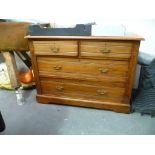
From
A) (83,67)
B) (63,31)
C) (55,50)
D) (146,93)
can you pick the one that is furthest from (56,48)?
(146,93)

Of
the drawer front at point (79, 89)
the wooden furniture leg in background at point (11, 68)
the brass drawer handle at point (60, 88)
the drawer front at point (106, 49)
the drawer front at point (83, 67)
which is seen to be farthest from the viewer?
the wooden furniture leg in background at point (11, 68)

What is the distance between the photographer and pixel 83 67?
1.67 metres

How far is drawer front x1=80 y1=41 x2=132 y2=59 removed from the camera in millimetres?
1497

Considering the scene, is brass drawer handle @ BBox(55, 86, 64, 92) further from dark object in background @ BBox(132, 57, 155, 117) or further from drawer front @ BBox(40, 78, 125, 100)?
dark object in background @ BBox(132, 57, 155, 117)

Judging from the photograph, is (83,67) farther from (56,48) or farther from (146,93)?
(146,93)

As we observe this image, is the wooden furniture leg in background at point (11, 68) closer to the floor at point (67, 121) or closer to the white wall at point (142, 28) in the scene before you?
the floor at point (67, 121)

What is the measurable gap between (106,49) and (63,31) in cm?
41

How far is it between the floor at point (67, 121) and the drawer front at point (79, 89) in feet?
0.51

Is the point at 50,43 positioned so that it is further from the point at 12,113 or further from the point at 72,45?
the point at 12,113

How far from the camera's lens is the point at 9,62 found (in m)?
2.06

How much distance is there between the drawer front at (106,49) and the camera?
1.50 m

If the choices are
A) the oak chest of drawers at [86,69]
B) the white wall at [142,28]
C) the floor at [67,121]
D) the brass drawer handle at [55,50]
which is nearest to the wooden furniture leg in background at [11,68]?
the floor at [67,121]

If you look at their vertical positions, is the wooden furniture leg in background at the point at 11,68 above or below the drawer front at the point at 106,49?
below

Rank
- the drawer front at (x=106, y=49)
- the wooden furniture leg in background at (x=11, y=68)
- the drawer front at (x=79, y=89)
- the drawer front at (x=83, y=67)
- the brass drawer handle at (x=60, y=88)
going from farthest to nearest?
1. the wooden furniture leg in background at (x=11, y=68)
2. the brass drawer handle at (x=60, y=88)
3. the drawer front at (x=79, y=89)
4. the drawer front at (x=83, y=67)
5. the drawer front at (x=106, y=49)
